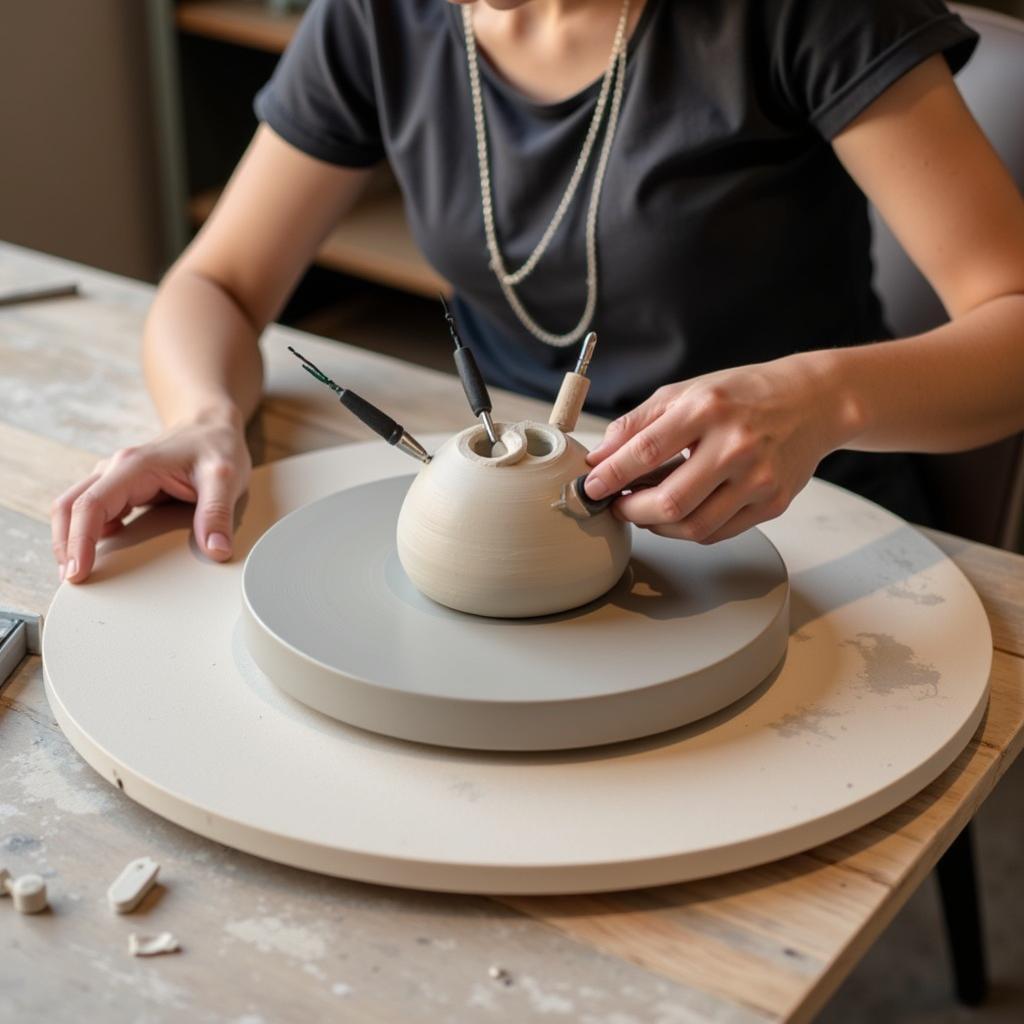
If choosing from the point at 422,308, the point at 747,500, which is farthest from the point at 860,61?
the point at 422,308

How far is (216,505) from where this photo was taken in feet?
2.74

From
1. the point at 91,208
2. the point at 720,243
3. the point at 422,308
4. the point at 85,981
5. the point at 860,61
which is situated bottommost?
the point at 422,308

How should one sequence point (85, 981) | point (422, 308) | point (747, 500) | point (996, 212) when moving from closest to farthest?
point (85, 981) → point (747, 500) → point (996, 212) → point (422, 308)

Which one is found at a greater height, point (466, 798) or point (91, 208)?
point (466, 798)

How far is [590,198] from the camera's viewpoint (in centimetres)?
109

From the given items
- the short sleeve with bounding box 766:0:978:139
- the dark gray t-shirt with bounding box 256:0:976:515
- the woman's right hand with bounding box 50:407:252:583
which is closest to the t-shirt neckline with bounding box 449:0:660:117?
the dark gray t-shirt with bounding box 256:0:976:515

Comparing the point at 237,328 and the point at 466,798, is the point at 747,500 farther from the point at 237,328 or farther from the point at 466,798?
the point at 237,328

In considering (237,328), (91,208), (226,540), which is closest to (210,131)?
(91,208)

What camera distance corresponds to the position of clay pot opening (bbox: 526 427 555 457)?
0.71m

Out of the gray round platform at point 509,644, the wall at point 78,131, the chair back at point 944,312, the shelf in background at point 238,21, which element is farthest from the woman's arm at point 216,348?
the wall at point 78,131

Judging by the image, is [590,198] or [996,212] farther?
[590,198]

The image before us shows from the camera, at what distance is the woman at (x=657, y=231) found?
2.61 feet

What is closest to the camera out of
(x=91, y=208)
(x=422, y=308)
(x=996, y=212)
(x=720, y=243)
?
(x=996, y=212)

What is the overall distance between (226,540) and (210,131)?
73.8 inches
